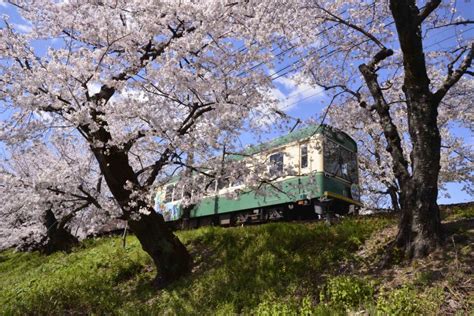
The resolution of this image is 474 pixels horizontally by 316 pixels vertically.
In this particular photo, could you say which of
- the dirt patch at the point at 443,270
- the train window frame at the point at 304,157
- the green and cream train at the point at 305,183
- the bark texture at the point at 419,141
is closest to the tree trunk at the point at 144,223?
the green and cream train at the point at 305,183

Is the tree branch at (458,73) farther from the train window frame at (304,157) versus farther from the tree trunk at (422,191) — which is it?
the train window frame at (304,157)

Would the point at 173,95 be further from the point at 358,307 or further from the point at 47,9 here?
the point at 358,307

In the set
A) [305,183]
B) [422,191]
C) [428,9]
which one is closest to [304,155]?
[305,183]

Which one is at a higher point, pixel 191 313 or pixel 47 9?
pixel 47 9

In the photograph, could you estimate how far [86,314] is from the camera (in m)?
7.18

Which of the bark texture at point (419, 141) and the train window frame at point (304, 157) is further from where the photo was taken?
the train window frame at point (304, 157)

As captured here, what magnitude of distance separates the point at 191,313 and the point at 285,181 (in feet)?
20.3

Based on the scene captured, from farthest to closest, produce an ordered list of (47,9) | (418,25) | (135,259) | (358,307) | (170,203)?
1. (170,203)
2. (135,259)
3. (47,9)
4. (418,25)
5. (358,307)

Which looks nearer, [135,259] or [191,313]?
[191,313]

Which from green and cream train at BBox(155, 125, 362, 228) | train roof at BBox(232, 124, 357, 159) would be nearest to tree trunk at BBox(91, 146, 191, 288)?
green and cream train at BBox(155, 125, 362, 228)

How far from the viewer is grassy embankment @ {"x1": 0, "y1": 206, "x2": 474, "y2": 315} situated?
4609 millimetres

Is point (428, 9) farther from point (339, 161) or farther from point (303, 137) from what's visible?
point (339, 161)

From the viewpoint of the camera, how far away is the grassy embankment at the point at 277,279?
4609 mm

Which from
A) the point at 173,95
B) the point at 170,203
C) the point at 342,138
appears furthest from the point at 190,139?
the point at 170,203
